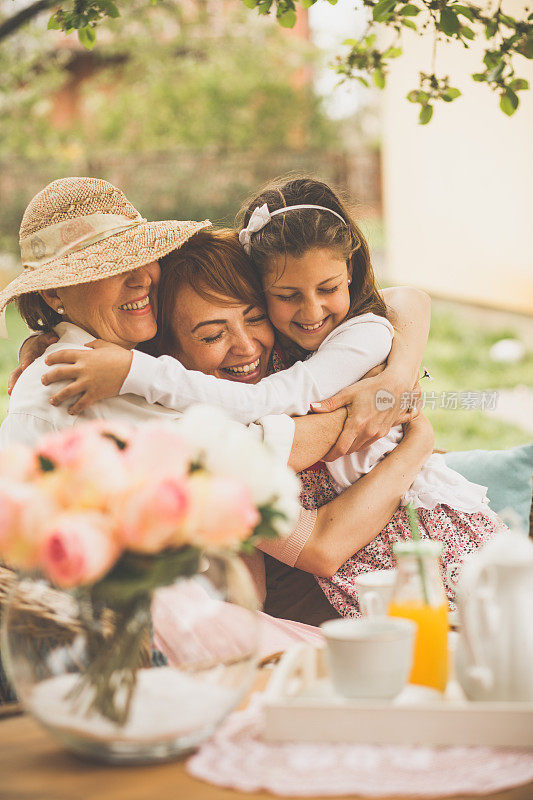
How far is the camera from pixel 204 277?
2457 mm

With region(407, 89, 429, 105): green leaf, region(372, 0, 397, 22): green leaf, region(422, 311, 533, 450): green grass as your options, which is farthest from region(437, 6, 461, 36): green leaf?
region(422, 311, 533, 450): green grass

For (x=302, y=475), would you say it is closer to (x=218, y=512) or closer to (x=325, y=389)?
(x=325, y=389)

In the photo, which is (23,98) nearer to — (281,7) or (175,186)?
(175,186)

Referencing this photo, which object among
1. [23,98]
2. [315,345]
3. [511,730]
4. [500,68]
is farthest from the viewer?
[23,98]

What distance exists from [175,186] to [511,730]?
38.0 ft

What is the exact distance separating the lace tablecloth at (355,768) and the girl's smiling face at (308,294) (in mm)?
1390

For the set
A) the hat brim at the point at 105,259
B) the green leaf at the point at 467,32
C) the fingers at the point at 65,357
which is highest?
the green leaf at the point at 467,32

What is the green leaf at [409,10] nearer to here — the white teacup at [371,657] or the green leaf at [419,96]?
the green leaf at [419,96]

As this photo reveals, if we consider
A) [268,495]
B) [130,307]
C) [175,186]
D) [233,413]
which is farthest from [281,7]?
[175,186]

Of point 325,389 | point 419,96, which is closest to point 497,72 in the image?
point 419,96

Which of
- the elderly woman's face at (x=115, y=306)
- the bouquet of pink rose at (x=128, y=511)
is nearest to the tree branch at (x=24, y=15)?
the elderly woman's face at (x=115, y=306)

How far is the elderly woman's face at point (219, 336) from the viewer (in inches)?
96.4

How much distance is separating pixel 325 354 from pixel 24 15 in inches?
137

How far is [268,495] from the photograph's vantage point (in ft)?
4.06
